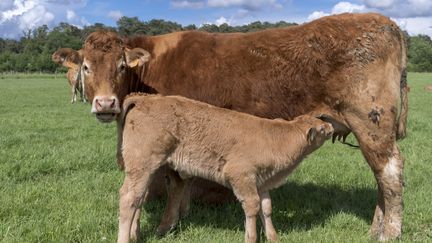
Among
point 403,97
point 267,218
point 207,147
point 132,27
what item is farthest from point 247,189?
point 132,27

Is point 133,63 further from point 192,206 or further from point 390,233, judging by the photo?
point 390,233

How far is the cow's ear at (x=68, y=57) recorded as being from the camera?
5.64 m

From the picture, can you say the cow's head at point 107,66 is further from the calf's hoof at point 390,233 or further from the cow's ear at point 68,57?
the calf's hoof at point 390,233

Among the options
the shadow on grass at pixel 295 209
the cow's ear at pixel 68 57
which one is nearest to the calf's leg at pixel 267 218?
the shadow on grass at pixel 295 209

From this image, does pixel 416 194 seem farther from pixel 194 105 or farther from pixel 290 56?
pixel 194 105

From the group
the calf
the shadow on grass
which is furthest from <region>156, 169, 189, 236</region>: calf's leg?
the calf

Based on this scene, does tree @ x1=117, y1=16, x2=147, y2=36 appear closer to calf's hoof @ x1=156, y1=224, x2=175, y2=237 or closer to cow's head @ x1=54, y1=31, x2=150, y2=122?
cow's head @ x1=54, y1=31, x2=150, y2=122

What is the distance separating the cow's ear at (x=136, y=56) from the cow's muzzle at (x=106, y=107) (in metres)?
0.64

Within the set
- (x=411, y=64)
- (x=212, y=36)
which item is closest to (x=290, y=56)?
(x=212, y=36)

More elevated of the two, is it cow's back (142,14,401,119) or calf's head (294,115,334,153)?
cow's back (142,14,401,119)

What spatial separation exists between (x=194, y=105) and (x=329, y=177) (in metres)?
3.94

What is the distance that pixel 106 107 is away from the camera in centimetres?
504

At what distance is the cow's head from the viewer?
17.0ft

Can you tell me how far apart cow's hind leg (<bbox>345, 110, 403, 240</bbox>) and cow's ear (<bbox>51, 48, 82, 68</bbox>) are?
3293 mm
